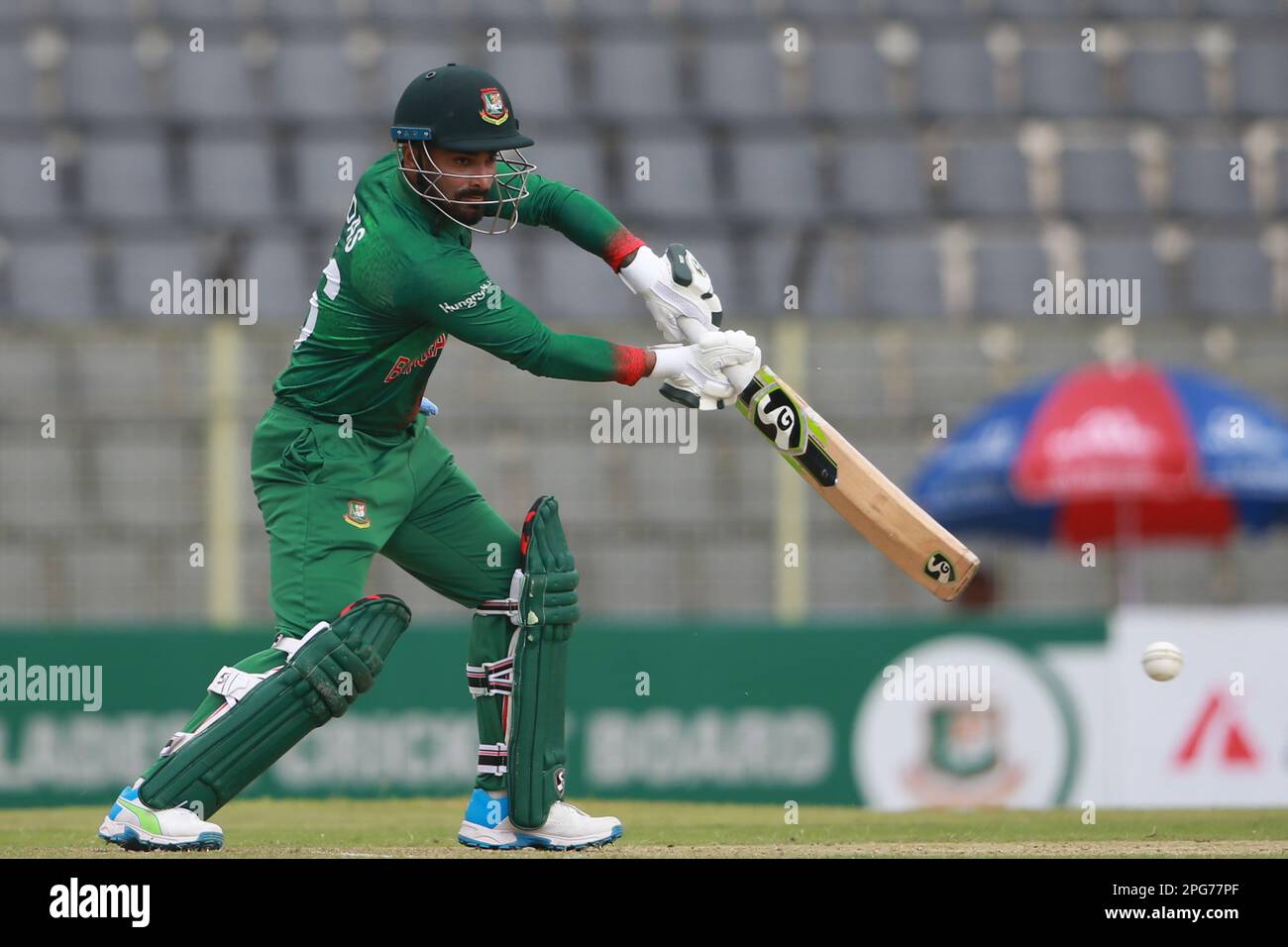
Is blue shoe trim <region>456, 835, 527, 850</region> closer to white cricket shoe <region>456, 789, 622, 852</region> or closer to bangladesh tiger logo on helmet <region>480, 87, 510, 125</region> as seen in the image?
white cricket shoe <region>456, 789, 622, 852</region>

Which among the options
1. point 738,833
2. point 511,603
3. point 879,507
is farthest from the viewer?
point 738,833

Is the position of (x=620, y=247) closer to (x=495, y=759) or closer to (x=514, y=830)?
(x=495, y=759)

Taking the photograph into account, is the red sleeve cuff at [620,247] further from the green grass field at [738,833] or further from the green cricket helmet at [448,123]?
the green grass field at [738,833]

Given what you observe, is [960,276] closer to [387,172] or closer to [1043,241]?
[1043,241]

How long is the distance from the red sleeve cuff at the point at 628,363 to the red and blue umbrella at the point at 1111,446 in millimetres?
6358

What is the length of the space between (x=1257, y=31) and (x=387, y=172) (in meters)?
11.2

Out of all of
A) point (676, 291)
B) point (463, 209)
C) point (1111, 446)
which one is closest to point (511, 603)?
point (676, 291)

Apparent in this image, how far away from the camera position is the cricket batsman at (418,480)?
16.8 feet

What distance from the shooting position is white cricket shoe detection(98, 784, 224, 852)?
16.6 ft

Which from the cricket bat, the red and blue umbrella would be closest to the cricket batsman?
the cricket bat

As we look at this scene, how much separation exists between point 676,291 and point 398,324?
805 millimetres

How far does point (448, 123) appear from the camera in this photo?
5129mm

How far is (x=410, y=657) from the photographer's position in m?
9.50
